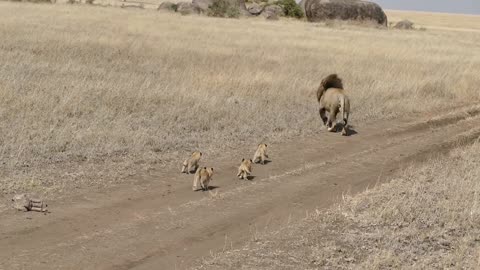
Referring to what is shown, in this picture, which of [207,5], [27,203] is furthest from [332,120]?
[207,5]

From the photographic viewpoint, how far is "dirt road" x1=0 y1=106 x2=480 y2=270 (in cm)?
628

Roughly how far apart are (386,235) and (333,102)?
22.4ft

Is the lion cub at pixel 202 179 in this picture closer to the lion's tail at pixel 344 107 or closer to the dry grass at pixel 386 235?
the dry grass at pixel 386 235

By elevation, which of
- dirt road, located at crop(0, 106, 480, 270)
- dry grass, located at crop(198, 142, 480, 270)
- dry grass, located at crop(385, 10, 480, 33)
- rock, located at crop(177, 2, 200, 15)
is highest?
rock, located at crop(177, 2, 200, 15)

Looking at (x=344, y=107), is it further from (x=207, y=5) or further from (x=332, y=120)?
(x=207, y=5)

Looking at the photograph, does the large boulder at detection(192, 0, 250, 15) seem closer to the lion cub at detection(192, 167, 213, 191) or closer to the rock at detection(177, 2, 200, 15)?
the rock at detection(177, 2, 200, 15)

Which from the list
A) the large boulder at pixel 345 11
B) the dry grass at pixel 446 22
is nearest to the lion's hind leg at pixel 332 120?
the large boulder at pixel 345 11

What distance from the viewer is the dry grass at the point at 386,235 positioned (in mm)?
6359

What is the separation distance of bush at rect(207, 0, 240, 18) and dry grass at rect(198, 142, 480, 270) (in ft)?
150

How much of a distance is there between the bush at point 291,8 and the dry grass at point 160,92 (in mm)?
31564

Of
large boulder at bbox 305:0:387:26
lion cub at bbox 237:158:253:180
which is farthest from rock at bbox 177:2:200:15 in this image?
lion cub at bbox 237:158:253:180

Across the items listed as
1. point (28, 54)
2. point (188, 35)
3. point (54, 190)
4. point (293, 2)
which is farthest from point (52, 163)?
point (293, 2)

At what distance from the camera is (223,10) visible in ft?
178

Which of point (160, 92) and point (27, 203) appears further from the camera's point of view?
point (160, 92)
